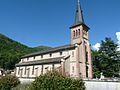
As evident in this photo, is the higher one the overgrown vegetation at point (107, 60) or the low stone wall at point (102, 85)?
the overgrown vegetation at point (107, 60)

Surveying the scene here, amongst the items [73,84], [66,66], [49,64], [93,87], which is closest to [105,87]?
[93,87]

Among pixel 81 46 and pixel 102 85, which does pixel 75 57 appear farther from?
pixel 102 85

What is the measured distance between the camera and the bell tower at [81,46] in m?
42.7

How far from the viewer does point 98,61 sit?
6038 centimetres

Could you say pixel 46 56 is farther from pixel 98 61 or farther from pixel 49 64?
pixel 98 61

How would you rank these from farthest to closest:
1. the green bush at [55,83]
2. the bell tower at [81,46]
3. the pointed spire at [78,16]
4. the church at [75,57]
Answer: the pointed spire at [78,16] → the bell tower at [81,46] → the church at [75,57] → the green bush at [55,83]

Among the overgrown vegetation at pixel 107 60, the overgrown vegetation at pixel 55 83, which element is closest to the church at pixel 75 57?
the overgrown vegetation at pixel 107 60

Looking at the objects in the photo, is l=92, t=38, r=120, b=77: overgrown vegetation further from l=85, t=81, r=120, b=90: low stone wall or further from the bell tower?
l=85, t=81, r=120, b=90: low stone wall

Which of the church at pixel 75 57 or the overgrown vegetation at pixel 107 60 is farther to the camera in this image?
the overgrown vegetation at pixel 107 60

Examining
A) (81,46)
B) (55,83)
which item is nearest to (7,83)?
(55,83)

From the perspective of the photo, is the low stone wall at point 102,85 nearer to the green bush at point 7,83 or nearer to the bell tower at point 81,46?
the bell tower at point 81,46

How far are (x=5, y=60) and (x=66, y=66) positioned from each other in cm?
5796

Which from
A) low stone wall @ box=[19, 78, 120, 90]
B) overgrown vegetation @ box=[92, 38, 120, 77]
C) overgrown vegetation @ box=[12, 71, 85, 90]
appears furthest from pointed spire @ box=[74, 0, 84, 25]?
overgrown vegetation @ box=[12, 71, 85, 90]

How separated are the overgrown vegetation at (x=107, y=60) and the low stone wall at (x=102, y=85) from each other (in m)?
25.8
